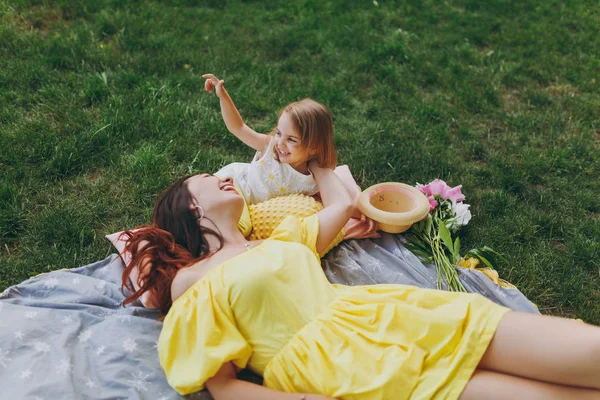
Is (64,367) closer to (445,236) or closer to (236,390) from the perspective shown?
(236,390)

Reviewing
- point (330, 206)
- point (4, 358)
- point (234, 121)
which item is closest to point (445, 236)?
point (330, 206)

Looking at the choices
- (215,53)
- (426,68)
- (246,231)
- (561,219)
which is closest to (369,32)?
(426,68)

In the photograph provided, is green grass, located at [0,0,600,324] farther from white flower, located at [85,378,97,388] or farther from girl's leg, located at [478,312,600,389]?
girl's leg, located at [478,312,600,389]

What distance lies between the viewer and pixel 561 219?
4.03 m

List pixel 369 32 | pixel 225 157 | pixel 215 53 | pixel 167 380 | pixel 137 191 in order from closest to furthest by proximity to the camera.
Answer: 1. pixel 167 380
2. pixel 137 191
3. pixel 225 157
4. pixel 215 53
5. pixel 369 32

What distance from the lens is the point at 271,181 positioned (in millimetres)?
3564

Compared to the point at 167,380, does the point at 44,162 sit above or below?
above

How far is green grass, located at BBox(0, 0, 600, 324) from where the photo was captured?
381 centimetres

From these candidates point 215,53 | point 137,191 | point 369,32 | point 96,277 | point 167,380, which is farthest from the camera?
point 369,32

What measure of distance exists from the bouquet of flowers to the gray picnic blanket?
8 centimetres

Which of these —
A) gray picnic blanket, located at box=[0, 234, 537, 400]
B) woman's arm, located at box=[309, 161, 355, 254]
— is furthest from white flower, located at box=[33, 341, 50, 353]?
woman's arm, located at box=[309, 161, 355, 254]

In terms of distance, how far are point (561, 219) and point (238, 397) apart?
9.21ft

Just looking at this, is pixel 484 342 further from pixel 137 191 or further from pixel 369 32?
pixel 369 32

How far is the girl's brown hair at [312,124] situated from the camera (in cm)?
330
